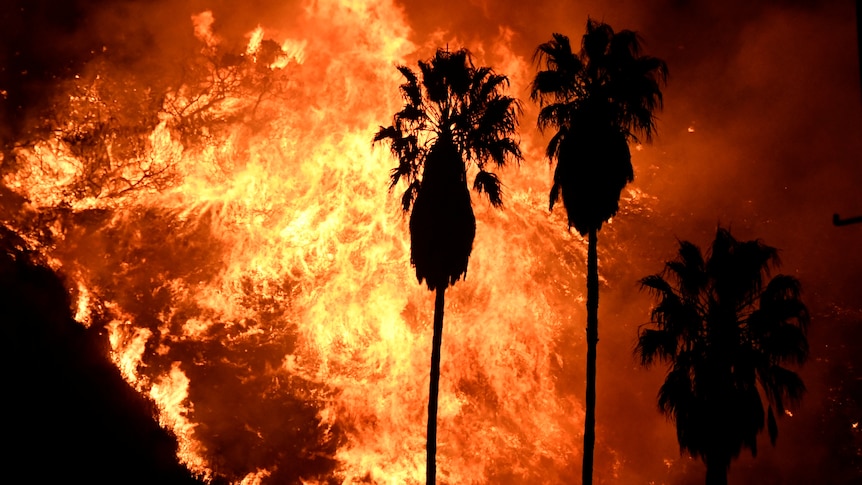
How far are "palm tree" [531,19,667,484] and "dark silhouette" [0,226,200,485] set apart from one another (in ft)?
57.0

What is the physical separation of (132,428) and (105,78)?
14.5 metres

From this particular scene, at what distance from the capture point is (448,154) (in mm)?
17469

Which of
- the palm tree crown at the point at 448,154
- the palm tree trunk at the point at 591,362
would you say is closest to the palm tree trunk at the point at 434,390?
the palm tree crown at the point at 448,154

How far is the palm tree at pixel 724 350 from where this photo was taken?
15.3m

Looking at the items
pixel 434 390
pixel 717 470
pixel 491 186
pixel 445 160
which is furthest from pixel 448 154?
pixel 717 470

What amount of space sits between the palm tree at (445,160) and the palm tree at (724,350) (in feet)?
16.8

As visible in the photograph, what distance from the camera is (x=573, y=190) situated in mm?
16016

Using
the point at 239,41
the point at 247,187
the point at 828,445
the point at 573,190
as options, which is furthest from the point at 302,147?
the point at 828,445

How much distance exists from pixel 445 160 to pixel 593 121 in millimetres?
3860

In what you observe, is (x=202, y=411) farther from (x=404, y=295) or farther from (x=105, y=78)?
(x=105, y=78)

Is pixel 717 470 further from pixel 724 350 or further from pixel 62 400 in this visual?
pixel 62 400

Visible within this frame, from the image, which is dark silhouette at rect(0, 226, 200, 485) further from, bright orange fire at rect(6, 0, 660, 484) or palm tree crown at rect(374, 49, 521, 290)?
palm tree crown at rect(374, 49, 521, 290)

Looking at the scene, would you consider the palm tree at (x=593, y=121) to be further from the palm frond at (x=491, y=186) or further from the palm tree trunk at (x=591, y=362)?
the palm frond at (x=491, y=186)

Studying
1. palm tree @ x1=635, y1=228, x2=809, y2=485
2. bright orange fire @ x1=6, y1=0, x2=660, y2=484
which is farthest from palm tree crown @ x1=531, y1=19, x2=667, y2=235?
bright orange fire @ x1=6, y1=0, x2=660, y2=484
